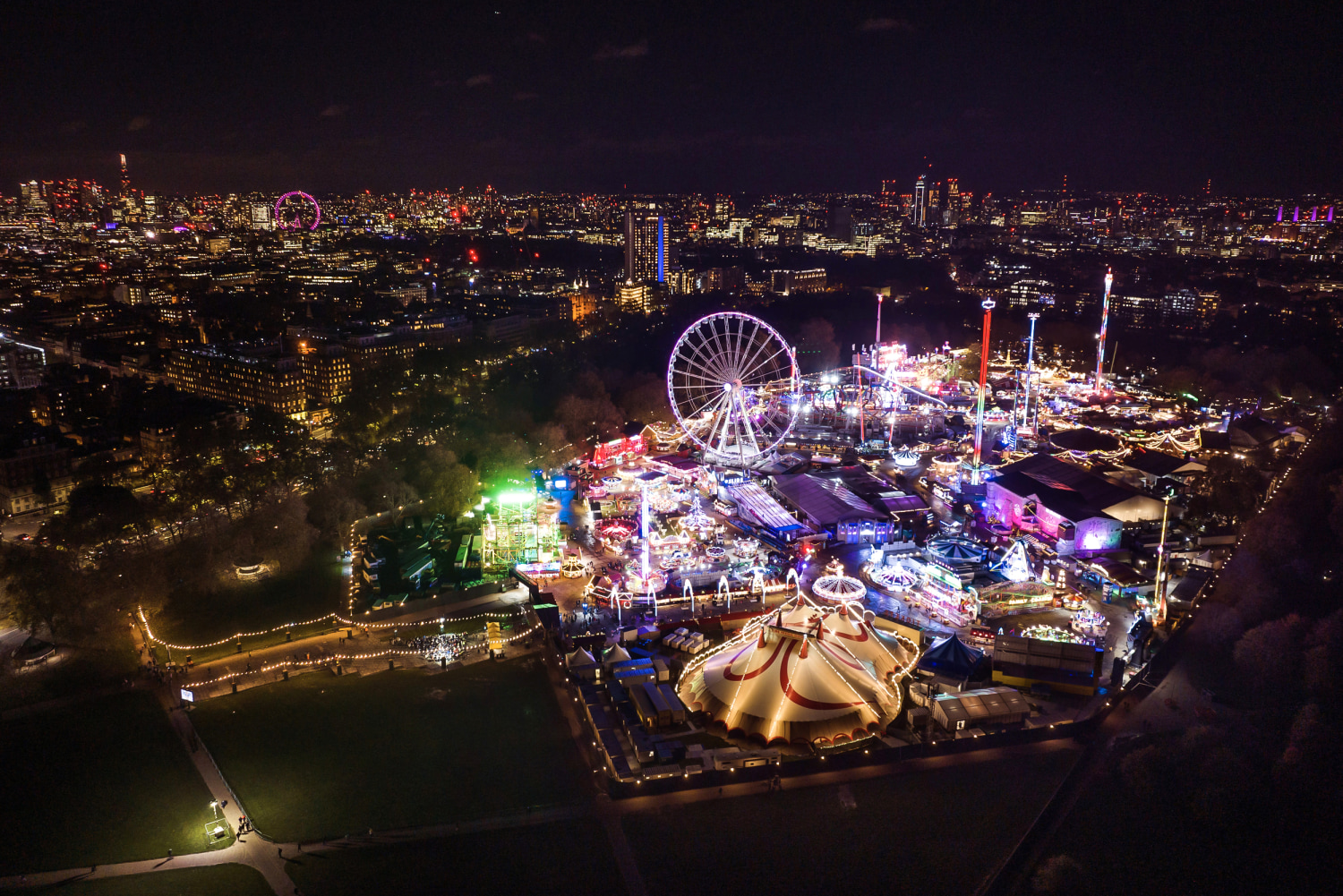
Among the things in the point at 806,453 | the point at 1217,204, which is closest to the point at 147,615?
the point at 806,453

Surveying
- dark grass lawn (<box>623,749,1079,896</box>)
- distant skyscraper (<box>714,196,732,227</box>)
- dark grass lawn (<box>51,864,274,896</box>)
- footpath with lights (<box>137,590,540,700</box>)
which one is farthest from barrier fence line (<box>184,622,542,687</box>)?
distant skyscraper (<box>714,196,732,227</box>)

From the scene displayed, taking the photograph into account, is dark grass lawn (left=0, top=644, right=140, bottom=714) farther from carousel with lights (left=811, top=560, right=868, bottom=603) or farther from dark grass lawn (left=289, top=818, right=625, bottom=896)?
carousel with lights (left=811, top=560, right=868, bottom=603)

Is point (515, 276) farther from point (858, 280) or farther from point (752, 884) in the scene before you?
point (752, 884)

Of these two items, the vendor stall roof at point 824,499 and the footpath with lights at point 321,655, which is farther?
the vendor stall roof at point 824,499

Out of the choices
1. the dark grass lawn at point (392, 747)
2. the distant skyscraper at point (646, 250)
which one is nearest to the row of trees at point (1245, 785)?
the dark grass lawn at point (392, 747)

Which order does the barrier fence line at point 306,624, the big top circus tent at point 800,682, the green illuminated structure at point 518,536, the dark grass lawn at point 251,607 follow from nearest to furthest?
1. the big top circus tent at point 800,682
2. the barrier fence line at point 306,624
3. the dark grass lawn at point 251,607
4. the green illuminated structure at point 518,536

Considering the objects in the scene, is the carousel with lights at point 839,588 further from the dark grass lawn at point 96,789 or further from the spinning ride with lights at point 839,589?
the dark grass lawn at point 96,789
